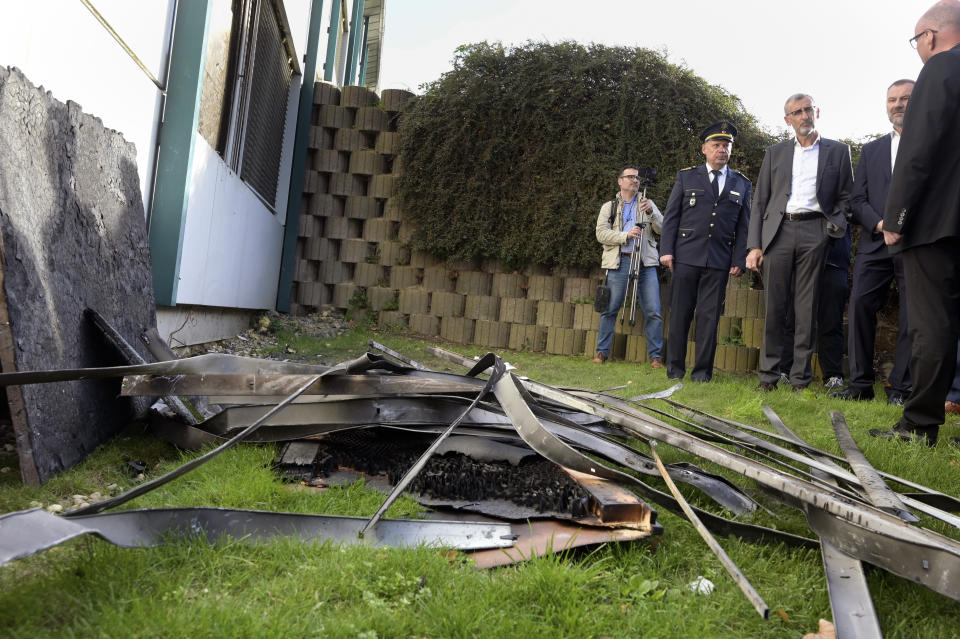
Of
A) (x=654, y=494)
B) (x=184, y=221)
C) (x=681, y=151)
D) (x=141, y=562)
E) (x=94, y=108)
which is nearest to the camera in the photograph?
(x=141, y=562)

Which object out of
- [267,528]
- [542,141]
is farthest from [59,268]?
[542,141]

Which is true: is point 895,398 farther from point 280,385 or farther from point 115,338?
point 115,338

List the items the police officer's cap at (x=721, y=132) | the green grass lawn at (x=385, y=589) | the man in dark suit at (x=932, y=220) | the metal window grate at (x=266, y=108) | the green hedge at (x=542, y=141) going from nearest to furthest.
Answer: the green grass lawn at (x=385, y=589)
the man in dark suit at (x=932, y=220)
the police officer's cap at (x=721, y=132)
the metal window grate at (x=266, y=108)
the green hedge at (x=542, y=141)

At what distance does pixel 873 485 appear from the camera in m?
1.92

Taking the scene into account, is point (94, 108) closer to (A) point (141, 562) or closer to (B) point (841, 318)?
(A) point (141, 562)

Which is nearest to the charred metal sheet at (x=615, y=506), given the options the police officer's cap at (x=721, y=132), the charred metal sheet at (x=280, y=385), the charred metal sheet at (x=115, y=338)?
the charred metal sheet at (x=280, y=385)

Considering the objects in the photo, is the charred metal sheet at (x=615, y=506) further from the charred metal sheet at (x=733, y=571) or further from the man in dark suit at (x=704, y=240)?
the man in dark suit at (x=704, y=240)

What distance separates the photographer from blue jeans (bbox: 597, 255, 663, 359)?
6.40 meters

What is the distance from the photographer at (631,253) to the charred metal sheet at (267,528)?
5007 mm

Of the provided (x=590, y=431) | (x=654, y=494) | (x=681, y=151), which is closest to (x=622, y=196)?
(x=681, y=151)

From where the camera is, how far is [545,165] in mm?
7820

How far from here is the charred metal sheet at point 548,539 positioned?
1472 millimetres

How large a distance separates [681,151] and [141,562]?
7.15 meters

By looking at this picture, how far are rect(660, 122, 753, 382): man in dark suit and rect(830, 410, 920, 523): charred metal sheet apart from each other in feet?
8.97
